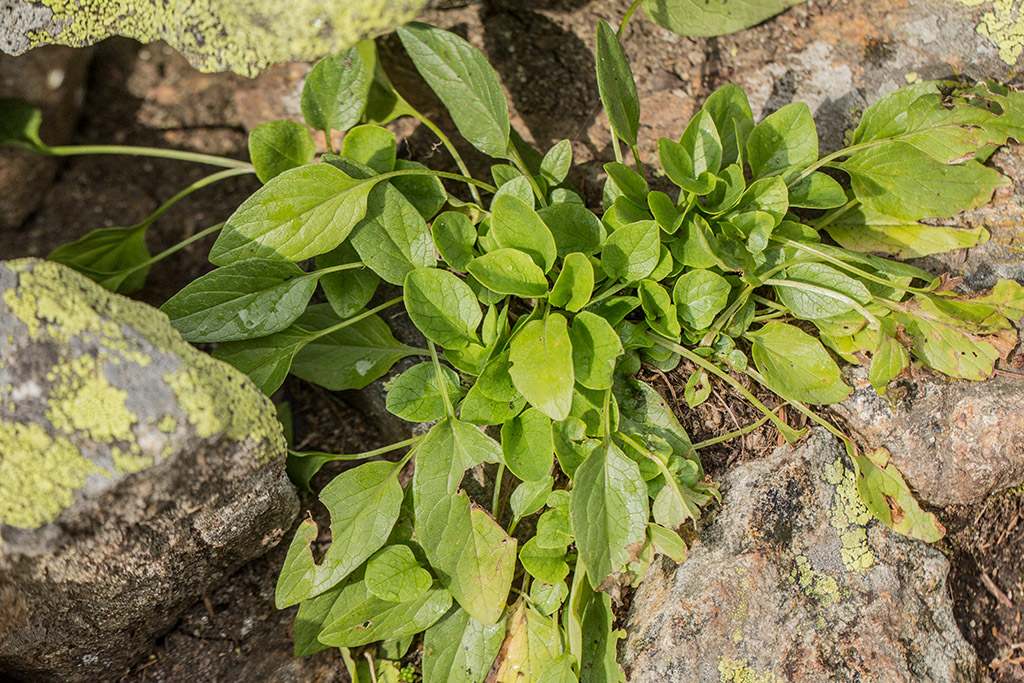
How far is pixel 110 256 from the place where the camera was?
5.18 ft

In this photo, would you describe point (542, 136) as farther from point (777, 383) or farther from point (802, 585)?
point (802, 585)

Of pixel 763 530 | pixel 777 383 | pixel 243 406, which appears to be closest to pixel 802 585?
pixel 763 530

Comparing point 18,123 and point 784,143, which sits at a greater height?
point 18,123

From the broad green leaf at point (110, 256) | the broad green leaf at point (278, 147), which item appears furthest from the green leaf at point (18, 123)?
the broad green leaf at point (278, 147)

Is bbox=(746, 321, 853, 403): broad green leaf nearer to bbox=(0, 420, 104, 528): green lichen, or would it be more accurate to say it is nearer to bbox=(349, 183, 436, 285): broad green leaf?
bbox=(349, 183, 436, 285): broad green leaf

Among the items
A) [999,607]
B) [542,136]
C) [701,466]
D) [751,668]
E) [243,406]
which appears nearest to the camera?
[243,406]

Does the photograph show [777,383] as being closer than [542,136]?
Yes

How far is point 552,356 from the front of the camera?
1.15 meters

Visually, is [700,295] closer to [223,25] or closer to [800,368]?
[800,368]

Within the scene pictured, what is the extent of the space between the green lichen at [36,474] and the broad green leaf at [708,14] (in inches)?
53.6

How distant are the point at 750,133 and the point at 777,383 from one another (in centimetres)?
54

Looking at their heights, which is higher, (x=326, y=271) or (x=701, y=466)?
(x=326, y=271)

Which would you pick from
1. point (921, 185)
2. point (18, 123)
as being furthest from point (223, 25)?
point (921, 185)

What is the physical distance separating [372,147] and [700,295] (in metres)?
0.73
